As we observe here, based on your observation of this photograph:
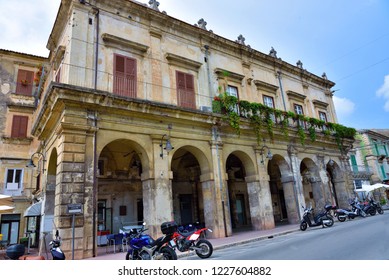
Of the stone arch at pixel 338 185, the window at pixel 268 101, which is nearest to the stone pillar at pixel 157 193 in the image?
the window at pixel 268 101

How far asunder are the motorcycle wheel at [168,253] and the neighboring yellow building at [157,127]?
3766mm

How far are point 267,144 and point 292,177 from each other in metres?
2.56

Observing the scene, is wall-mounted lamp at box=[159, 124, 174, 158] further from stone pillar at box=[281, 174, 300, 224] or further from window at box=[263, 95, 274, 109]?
stone pillar at box=[281, 174, 300, 224]

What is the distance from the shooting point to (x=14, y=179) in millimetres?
17750

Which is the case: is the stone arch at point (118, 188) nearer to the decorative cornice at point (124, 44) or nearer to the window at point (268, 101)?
the decorative cornice at point (124, 44)

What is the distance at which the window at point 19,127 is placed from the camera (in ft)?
59.6

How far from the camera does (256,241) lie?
35.1 ft

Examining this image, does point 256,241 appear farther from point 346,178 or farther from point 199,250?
point 346,178

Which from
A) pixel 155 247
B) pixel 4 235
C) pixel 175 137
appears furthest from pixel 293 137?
pixel 4 235

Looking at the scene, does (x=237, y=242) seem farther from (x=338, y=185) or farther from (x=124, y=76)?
(x=338, y=185)

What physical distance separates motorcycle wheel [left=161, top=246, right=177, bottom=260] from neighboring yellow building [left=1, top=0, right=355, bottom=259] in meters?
3.77

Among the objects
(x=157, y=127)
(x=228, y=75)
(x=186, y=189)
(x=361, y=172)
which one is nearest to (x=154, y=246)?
(x=157, y=127)

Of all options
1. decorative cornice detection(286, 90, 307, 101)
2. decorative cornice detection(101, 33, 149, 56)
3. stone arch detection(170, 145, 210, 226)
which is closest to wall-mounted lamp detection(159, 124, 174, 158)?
decorative cornice detection(101, 33, 149, 56)

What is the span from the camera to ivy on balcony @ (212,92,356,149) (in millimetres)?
14078
